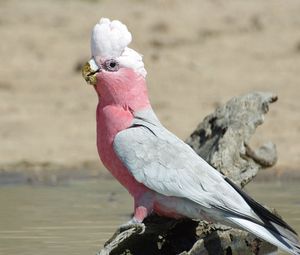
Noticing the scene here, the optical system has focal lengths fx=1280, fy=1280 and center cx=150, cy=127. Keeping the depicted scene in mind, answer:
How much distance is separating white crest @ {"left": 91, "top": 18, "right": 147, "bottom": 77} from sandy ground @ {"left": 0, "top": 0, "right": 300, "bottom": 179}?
4.70m

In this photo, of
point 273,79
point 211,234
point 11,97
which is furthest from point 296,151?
point 211,234

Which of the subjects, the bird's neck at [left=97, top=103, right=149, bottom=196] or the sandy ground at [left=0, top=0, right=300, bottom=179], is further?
the sandy ground at [left=0, top=0, right=300, bottom=179]

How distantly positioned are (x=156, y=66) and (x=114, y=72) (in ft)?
25.2

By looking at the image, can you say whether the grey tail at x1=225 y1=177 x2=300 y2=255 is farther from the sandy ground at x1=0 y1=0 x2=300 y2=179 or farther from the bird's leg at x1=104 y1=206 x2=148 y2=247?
the sandy ground at x1=0 y1=0 x2=300 y2=179

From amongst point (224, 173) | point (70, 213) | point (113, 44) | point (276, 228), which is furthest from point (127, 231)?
point (70, 213)

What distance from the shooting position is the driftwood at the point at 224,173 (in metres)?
6.96

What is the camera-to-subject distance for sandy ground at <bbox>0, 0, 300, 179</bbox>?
1249 centimetres

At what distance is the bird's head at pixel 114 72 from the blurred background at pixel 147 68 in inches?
92.2

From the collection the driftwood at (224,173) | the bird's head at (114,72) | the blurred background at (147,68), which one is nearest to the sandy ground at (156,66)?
the blurred background at (147,68)

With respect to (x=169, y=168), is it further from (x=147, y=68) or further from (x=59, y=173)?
(x=147, y=68)

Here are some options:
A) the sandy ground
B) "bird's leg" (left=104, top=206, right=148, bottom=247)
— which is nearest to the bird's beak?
"bird's leg" (left=104, top=206, right=148, bottom=247)

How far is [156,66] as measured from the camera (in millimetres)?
14789

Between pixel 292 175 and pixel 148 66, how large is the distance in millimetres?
3816

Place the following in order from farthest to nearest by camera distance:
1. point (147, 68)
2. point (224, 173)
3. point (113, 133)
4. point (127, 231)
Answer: point (147, 68)
point (224, 173)
point (113, 133)
point (127, 231)
